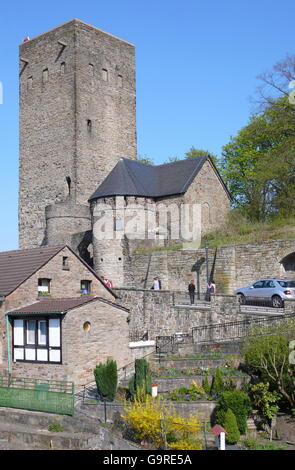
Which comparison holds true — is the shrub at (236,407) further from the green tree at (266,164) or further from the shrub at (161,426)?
the green tree at (266,164)

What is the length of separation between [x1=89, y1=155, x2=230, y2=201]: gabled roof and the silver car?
38.6 ft

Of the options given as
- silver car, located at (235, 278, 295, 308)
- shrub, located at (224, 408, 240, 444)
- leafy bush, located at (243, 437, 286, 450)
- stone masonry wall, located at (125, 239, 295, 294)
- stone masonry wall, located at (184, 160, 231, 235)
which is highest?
stone masonry wall, located at (184, 160, 231, 235)

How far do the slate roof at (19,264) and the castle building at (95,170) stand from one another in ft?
28.4

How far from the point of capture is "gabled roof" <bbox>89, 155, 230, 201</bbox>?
117 ft

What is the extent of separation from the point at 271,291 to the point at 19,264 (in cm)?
1006

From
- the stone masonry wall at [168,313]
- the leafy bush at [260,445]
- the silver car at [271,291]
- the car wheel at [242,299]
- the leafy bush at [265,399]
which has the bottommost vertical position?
the leafy bush at [260,445]

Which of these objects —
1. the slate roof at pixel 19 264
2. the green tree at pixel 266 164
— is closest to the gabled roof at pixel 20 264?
the slate roof at pixel 19 264

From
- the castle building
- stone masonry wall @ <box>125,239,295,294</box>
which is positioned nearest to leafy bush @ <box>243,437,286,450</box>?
stone masonry wall @ <box>125,239,295,294</box>

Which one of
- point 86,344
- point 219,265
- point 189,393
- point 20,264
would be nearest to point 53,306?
point 86,344

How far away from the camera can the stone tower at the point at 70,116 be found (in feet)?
138

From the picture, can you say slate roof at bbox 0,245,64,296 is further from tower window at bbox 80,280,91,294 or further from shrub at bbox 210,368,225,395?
shrub at bbox 210,368,225,395

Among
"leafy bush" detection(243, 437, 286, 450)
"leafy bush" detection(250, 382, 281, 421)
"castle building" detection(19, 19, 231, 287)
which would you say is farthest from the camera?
"castle building" detection(19, 19, 231, 287)

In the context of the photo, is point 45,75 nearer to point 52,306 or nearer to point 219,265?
point 219,265
